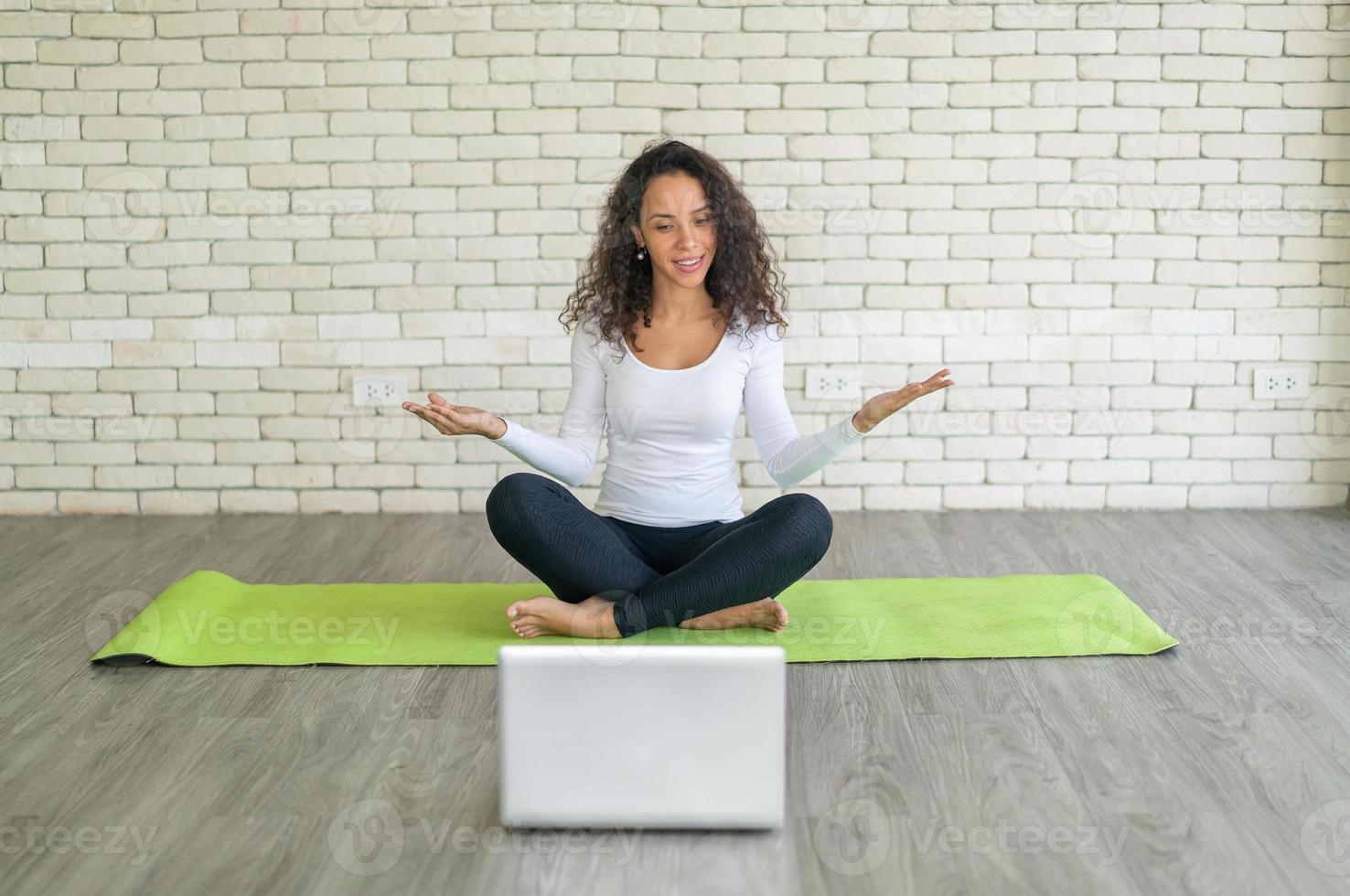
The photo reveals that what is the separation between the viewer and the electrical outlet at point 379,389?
4.09 m

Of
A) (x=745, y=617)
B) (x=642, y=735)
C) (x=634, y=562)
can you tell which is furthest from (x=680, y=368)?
(x=642, y=735)

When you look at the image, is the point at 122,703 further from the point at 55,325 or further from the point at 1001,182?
the point at 1001,182

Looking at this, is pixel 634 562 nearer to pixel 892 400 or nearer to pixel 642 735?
pixel 892 400

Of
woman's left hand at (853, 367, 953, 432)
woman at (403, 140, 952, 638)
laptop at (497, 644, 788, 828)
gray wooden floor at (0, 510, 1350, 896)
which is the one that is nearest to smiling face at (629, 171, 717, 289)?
woman at (403, 140, 952, 638)

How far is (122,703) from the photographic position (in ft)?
8.09

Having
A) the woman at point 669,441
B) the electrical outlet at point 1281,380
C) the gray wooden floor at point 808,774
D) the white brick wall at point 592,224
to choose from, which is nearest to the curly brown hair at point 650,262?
the woman at point 669,441

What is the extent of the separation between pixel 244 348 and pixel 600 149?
1296 millimetres

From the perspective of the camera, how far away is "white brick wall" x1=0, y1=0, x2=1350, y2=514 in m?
3.94

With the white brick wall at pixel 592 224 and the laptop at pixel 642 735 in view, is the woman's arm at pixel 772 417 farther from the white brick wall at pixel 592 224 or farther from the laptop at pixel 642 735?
the white brick wall at pixel 592 224

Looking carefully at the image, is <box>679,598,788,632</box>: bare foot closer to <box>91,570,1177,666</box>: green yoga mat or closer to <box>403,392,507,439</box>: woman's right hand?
<box>91,570,1177,666</box>: green yoga mat

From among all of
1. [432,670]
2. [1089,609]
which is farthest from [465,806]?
[1089,609]

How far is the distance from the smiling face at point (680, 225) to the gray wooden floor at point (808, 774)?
2.97 feet

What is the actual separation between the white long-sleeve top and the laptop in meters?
0.95

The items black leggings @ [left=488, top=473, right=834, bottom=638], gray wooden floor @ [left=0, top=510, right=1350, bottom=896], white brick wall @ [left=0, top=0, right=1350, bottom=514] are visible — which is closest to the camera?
gray wooden floor @ [left=0, top=510, right=1350, bottom=896]
